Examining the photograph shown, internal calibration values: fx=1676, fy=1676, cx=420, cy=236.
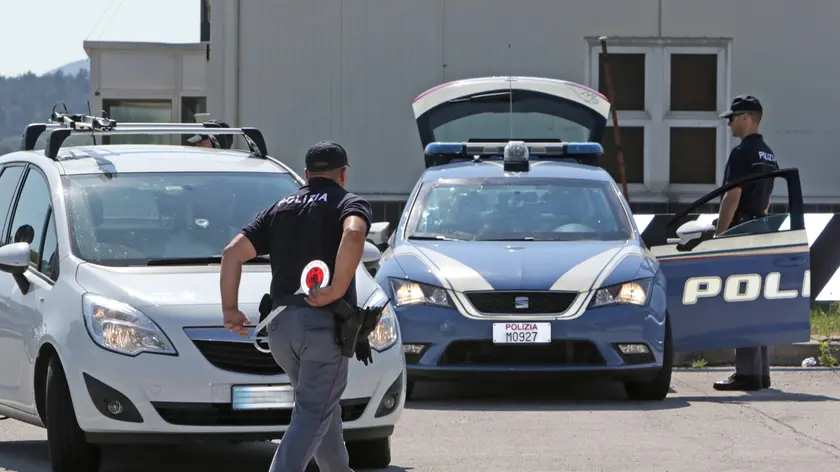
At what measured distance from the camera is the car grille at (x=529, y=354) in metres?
10.6

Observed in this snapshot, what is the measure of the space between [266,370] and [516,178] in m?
4.85

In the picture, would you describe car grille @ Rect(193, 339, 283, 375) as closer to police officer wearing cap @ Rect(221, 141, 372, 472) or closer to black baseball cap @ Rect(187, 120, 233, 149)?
police officer wearing cap @ Rect(221, 141, 372, 472)

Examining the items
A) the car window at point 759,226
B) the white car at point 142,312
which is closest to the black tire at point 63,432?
the white car at point 142,312

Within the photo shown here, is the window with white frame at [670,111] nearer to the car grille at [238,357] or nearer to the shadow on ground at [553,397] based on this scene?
the shadow on ground at [553,397]

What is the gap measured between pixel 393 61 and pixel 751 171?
7.06 meters

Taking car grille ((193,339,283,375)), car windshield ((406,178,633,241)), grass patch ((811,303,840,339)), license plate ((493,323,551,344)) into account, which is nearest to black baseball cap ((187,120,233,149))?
car windshield ((406,178,633,241))

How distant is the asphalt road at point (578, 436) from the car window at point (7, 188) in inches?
49.6

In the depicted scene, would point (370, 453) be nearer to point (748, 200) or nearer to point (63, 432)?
point (63, 432)

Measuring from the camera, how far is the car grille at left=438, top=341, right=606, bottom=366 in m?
10.6

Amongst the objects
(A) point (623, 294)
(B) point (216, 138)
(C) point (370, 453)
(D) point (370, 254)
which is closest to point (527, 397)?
(A) point (623, 294)

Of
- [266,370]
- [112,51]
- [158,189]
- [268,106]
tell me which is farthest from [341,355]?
[112,51]

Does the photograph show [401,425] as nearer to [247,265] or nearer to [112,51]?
[247,265]

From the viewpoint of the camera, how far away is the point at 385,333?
793 cm

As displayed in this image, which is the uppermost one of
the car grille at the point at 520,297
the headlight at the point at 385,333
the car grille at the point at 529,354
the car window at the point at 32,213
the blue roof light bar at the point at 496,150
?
the blue roof light bar at the point at 496,150
